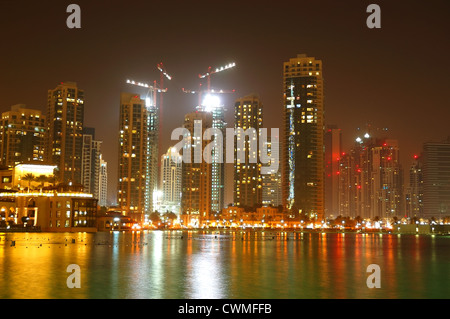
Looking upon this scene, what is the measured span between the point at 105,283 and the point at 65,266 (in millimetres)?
11460

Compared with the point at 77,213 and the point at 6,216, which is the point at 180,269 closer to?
the point at 77,213

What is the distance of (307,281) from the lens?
3900cm

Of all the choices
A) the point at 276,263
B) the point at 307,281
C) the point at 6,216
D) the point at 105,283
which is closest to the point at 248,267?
the point at 276,263

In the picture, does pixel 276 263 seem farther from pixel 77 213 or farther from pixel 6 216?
pixel 6 216
